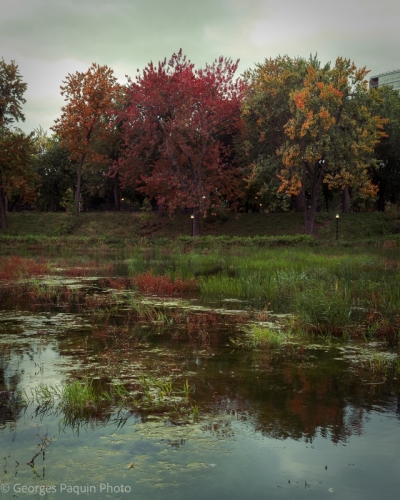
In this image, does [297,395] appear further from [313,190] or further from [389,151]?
[389,151]

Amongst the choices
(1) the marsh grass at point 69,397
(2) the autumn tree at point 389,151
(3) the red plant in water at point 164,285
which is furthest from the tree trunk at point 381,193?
(1) the marsh grass at point 69,397

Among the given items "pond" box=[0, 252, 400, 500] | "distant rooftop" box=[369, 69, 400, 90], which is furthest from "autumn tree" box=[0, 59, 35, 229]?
"distant rooftop" box=[369, 69, 400, 90]

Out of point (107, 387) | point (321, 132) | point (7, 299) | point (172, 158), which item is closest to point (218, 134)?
point (172, 158)

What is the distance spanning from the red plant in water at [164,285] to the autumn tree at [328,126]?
24.3 metres

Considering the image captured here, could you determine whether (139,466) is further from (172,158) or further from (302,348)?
(172,158)

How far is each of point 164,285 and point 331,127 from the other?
1090 inches

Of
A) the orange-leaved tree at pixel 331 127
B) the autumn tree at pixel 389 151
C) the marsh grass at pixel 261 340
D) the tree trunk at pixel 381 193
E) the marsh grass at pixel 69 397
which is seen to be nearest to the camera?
the marsh grass at pixel 69 397

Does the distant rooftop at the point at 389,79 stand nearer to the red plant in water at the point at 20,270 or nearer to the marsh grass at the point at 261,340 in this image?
the red plant in water at the point at 20,270

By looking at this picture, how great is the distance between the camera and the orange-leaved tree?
3847 centimetres

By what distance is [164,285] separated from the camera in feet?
54.5

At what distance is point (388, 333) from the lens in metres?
10.0

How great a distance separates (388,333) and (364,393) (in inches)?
142

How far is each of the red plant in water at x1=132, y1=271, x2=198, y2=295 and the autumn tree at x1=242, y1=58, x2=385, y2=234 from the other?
2426 cm

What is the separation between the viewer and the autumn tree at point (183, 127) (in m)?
44.2
